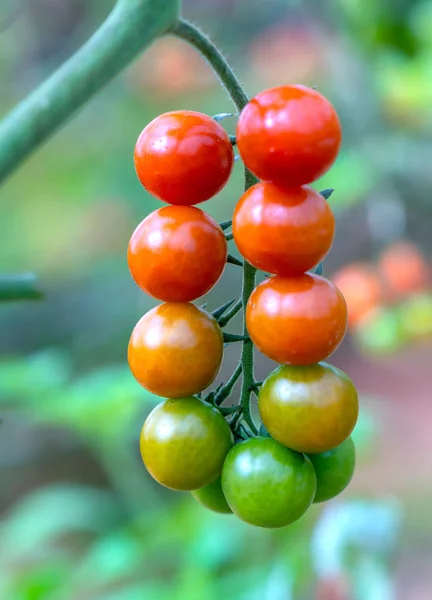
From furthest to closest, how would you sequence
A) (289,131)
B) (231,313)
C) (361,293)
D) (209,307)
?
1. (209,307)
2. (361,293)
3. (231,313)
4. (289,131)

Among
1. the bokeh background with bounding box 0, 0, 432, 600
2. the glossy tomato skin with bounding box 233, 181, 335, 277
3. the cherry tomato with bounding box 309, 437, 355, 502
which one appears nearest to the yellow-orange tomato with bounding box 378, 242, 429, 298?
the bokeh background with bounding box 0, 0, 432, 600

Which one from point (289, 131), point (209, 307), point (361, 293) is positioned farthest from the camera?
point (209, 307)

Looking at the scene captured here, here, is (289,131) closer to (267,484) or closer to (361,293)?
(267,484)

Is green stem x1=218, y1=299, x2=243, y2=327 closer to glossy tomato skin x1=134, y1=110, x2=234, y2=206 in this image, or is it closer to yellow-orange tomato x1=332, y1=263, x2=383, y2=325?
glossy tomato skin x1=134, y1=110, x2=234, y2=206

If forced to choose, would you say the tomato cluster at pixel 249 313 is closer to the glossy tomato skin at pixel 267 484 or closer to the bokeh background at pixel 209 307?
the glossy tomato skin at pixel 267 484

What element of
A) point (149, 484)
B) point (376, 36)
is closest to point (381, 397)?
point (149, 484)

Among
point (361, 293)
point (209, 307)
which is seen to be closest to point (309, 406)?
point (361, 293)
